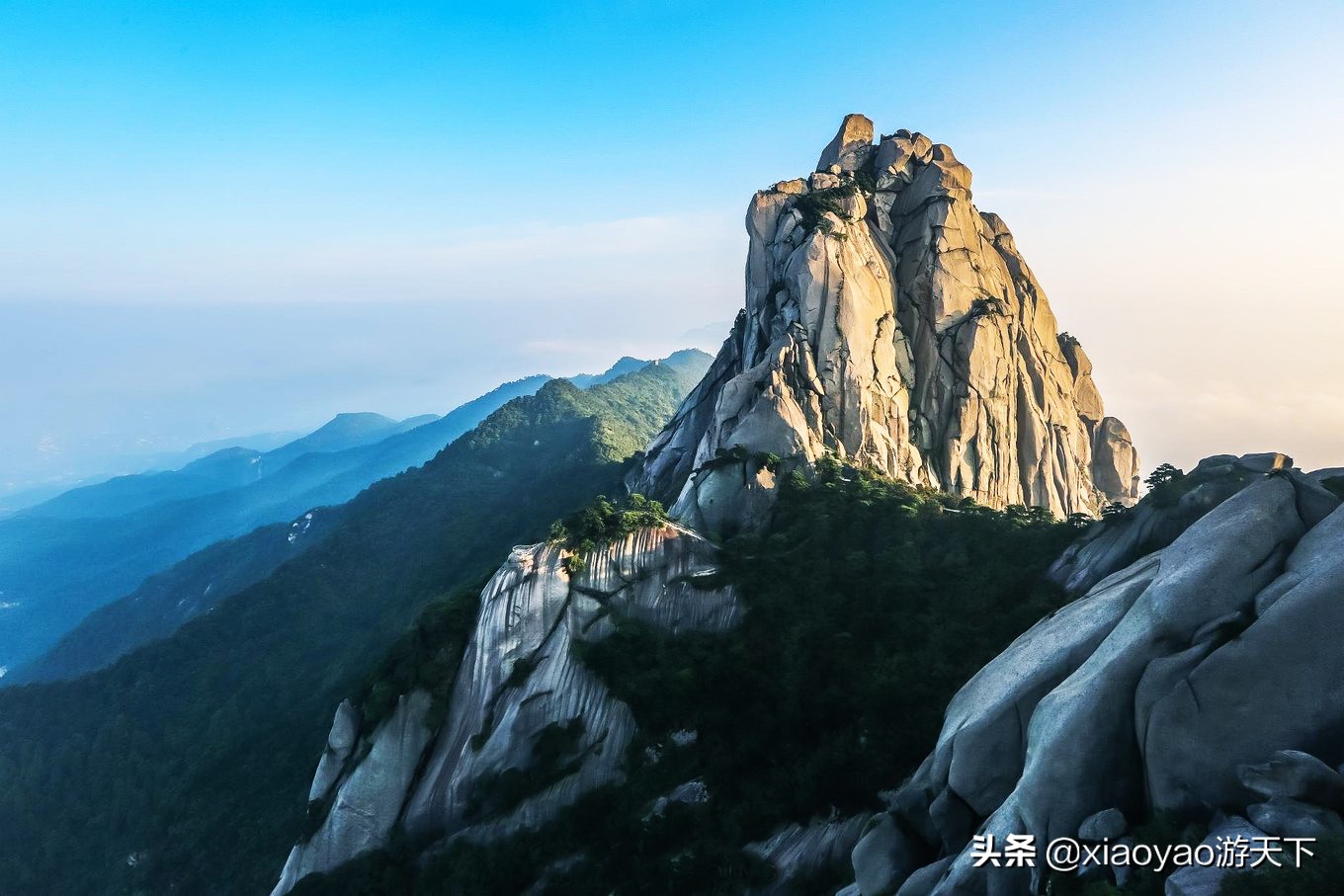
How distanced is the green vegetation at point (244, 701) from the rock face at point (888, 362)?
16.9 meters

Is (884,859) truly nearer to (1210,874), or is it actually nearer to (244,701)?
(1210,874)

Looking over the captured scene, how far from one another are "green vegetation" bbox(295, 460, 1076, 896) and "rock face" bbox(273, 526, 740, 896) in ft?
2.98

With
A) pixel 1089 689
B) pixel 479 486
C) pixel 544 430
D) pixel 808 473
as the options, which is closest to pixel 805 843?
pixel 1089 689

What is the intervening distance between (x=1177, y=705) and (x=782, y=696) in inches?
618

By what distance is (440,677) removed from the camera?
30062 mm

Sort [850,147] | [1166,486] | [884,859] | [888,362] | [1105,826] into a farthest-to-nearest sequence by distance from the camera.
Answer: [850,147] < [888,362] < [1166,486] < [884,859] < [1105,826]

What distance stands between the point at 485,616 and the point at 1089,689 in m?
23.5

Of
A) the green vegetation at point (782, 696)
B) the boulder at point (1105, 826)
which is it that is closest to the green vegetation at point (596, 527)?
the green vegetation at point (782, 696)

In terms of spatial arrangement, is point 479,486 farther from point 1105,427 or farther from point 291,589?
point 1105,427

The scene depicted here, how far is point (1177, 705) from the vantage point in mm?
13781

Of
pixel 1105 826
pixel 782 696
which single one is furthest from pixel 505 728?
pixel 1105 826

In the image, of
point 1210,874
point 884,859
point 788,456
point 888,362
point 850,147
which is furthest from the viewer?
point 850,147

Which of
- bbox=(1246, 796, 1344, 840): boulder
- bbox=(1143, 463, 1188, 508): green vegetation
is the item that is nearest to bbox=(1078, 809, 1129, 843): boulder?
bbox=(1246, 796, 1344, 840): boulder

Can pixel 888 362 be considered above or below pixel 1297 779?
above
